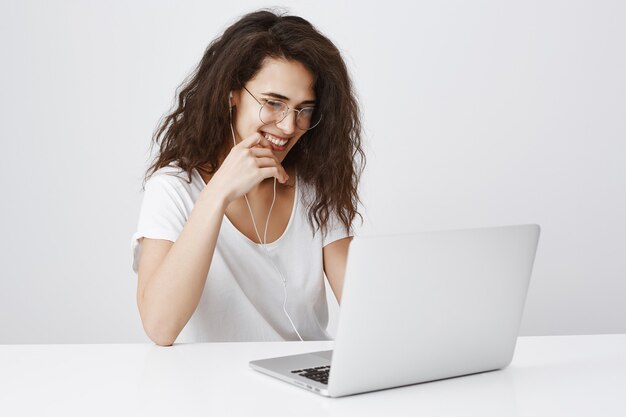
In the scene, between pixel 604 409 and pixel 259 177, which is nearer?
pixel 604 409

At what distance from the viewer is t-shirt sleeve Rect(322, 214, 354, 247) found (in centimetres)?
234

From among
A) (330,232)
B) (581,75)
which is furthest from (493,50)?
(330,232)

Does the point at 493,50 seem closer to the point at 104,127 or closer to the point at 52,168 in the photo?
the point at 104,127

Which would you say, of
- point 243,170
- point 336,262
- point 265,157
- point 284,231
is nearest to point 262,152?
point 265,157

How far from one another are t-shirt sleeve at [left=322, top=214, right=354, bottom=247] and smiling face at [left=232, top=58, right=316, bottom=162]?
0.27 m

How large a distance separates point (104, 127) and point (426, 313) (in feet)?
8.17

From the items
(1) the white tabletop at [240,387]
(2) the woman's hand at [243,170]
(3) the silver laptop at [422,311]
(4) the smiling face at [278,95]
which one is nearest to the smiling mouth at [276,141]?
(4) the smiling face at [278,95]

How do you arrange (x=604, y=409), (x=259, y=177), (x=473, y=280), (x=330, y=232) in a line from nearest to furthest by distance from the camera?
(x=604, y=409), (x=473, y=280), (x=259, y=177), (x=330, y=232)

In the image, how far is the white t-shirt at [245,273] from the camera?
2.06 metres

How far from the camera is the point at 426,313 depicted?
4.43 feet

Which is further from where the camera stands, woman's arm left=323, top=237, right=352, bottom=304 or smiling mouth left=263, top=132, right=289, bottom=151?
woman's arm left=323, top=237, right=352, bottom=304

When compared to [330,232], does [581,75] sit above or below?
above

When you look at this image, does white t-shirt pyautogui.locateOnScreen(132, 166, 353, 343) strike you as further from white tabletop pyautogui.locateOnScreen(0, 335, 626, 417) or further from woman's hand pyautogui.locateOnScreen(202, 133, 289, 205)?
white tabletop pyautogui.locateOnScreen(0, 335, 626, 417)

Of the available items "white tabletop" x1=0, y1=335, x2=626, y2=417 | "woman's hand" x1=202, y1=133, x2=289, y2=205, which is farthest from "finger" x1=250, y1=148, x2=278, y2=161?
"white tabletop" x1=0, y1=335, x2=626, y2=417
